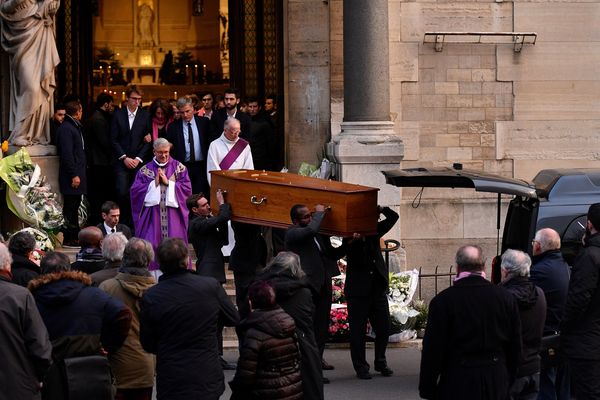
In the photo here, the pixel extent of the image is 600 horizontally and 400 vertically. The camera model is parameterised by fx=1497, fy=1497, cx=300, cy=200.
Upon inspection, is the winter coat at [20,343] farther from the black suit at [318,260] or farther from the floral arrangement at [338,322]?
the floral arrangement at [338,322]

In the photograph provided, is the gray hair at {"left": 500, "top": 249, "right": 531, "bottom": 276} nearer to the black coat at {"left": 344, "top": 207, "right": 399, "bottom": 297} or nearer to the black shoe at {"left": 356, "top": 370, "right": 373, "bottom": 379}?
the black coat at {"left": 344, "top": 207, "right": 399, "bottom": 297}

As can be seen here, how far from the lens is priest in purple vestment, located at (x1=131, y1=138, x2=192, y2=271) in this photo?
51.6 feet

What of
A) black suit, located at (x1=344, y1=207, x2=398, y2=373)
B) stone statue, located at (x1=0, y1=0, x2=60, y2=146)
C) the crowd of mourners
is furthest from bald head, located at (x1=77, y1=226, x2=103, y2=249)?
stone statue, located at (x1=0, y1=0, x2=60, y2=146)

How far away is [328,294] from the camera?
13.9 m

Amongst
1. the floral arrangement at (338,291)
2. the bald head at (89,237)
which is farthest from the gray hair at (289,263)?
the floral arrangement at (338,291)

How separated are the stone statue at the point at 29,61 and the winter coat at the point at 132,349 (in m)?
6.86

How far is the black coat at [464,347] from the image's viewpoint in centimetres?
987

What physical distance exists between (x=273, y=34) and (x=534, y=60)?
3.71 meters

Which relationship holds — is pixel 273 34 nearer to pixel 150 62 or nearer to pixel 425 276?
pixel 425 276

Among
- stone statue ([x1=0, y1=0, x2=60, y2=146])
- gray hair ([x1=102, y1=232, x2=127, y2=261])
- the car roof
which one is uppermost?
stone statue ([x1=0, y1=0, x2=60, y2=146])

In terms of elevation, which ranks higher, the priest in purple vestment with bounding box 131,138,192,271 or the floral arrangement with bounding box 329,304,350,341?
the priest in purple vestment with bounding box 131,138,192,271

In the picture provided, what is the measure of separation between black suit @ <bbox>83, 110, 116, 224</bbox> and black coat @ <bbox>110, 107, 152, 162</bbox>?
0.58ft

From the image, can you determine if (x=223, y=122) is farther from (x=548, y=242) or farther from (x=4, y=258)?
(x=4, y=258)

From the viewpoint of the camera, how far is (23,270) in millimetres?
10992
